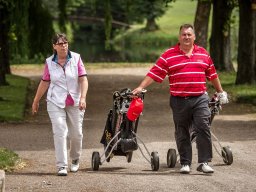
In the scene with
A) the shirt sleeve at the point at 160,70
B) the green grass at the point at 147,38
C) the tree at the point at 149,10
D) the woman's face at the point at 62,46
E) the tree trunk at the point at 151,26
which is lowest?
the green grass at the point at 147,38

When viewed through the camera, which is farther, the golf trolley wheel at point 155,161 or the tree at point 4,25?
the tree at point 4,25

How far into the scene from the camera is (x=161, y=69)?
11.8 meters

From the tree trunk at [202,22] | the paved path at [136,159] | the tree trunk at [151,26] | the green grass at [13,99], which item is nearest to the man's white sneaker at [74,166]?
the paved path at [136,159]

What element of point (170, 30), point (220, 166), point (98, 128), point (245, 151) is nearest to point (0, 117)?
point (98, 128)

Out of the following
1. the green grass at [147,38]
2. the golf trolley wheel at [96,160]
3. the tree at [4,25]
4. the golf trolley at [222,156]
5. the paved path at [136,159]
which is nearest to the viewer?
the paved path at [136,159]

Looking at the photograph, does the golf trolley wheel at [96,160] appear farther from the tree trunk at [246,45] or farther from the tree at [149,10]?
the tree at [149,10]

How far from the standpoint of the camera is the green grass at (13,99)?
20.1 meters

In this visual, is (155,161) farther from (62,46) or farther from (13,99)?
(13,99)

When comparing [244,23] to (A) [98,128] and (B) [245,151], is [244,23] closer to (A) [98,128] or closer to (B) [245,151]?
(A) [98,128]

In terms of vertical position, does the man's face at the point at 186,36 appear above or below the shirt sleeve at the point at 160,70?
above

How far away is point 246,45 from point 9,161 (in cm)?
1610

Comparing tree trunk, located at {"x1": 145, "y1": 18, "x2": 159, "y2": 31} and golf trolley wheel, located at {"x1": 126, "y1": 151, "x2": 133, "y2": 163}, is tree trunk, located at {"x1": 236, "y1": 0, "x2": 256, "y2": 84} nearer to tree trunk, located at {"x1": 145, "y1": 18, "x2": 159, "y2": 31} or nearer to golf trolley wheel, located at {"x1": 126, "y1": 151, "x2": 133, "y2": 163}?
Result: golf trolley wheel, located at {"x1": 126, "y1": 151, "x2": 133, "y2": 163}

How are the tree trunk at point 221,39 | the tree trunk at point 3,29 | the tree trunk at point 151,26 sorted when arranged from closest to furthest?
the tree trunk at point 3,29 < the tree trunk at point 221,39 < the tree trunk at point 151,26

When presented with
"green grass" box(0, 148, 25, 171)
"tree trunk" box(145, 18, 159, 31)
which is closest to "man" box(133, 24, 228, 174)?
"green grass" box(0, 148, 25, 171)
